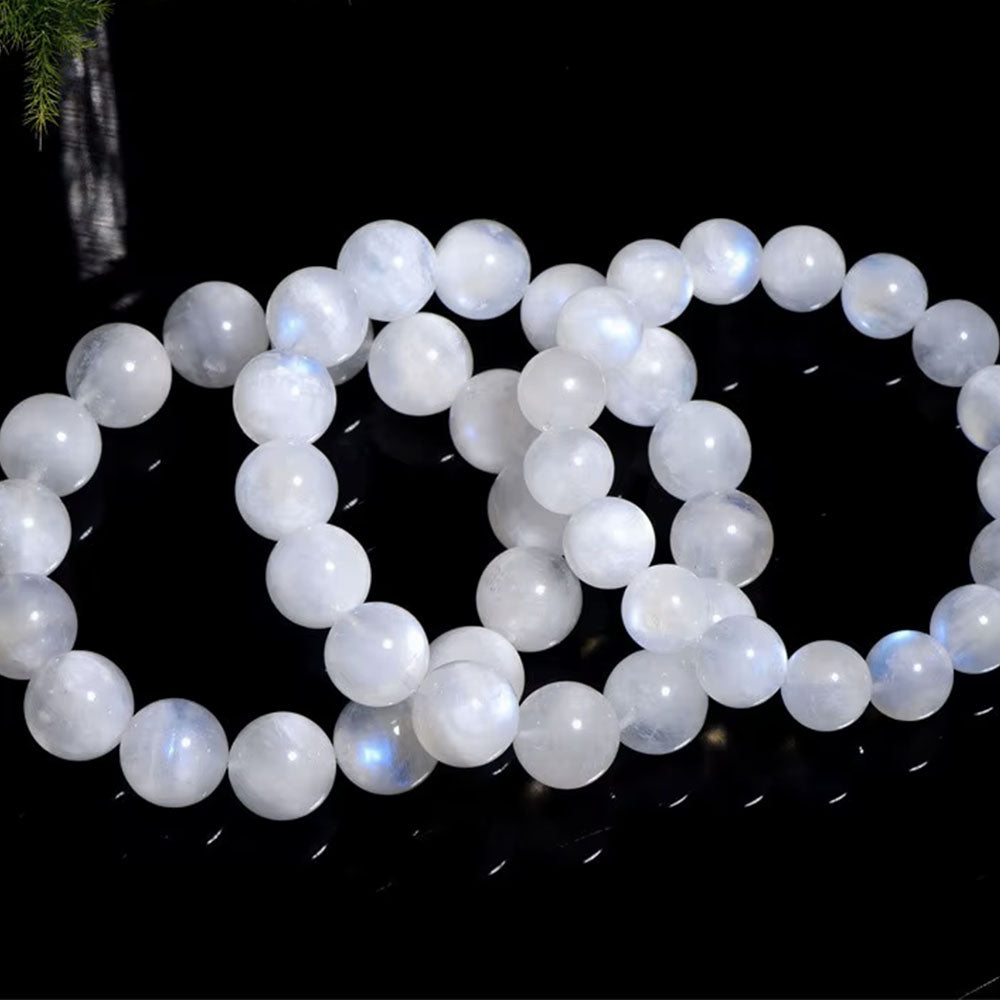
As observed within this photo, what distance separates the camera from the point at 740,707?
1412 mm

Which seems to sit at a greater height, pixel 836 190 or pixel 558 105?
pixel 558 105

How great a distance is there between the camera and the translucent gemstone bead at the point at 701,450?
5.06 feet

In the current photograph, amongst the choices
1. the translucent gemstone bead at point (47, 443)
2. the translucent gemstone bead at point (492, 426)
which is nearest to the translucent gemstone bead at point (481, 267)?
the translucent gemstone bead at point (492, 426)

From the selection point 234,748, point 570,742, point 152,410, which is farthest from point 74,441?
point 570,742

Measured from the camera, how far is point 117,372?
157 centimetres

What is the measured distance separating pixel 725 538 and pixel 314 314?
15.7 inches

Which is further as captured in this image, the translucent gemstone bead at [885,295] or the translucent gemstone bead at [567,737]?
the translucent gemstone bead at [885,295]

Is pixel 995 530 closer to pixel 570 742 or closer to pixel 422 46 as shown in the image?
pixel 570 742

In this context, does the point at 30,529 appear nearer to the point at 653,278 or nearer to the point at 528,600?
the point at 528,600

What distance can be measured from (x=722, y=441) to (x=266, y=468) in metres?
0.38

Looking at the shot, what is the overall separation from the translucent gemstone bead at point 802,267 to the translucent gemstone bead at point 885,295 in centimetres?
2

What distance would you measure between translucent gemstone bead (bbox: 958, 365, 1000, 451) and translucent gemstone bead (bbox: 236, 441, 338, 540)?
0.56m

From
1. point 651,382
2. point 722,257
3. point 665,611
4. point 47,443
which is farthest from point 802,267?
point 47,443

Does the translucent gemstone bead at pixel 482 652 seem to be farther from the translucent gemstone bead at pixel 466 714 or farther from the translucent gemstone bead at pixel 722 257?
the translucent gemstone bead at pixel 722 257
